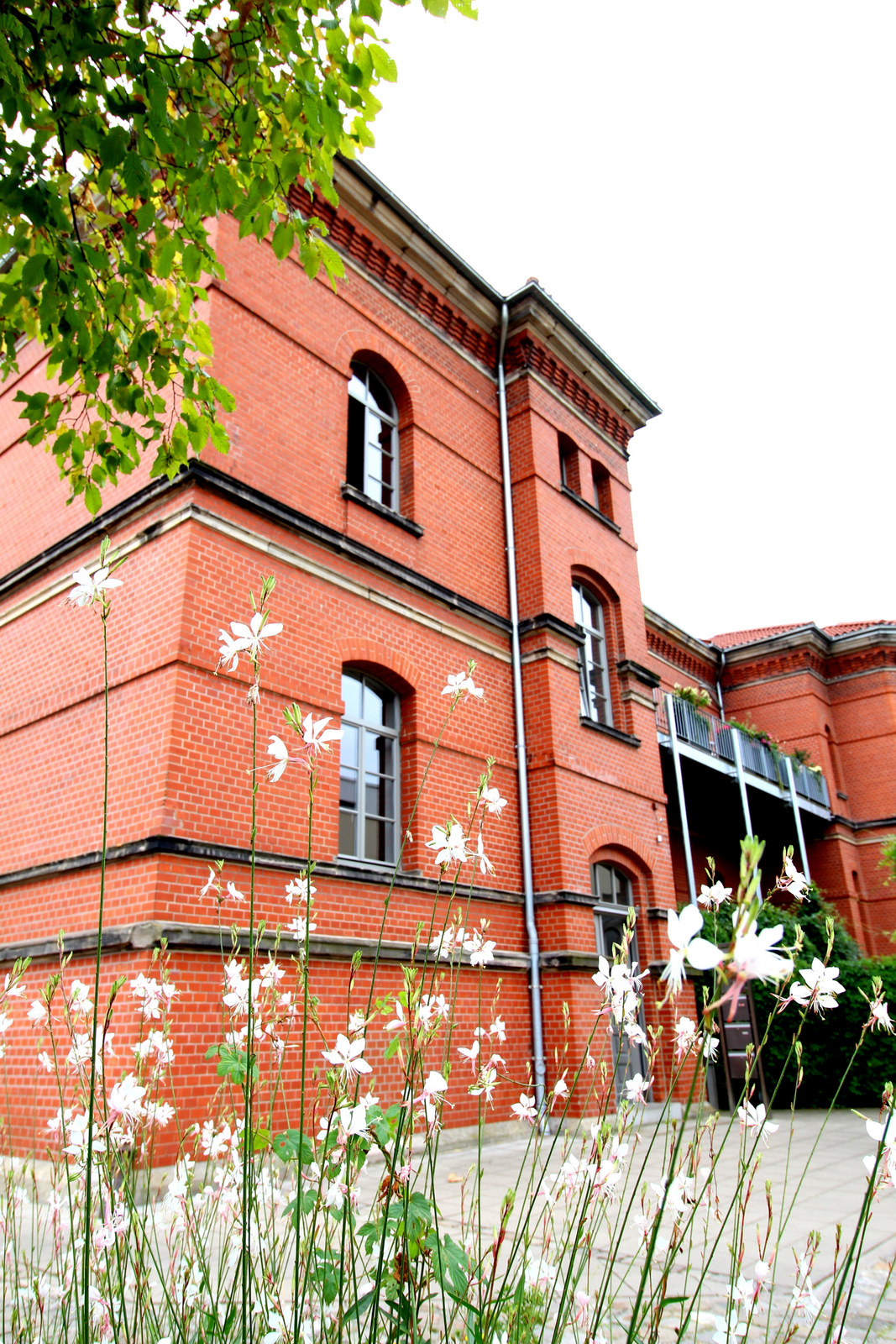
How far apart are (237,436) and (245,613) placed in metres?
1.60

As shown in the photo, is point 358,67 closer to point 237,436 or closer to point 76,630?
point 237,436

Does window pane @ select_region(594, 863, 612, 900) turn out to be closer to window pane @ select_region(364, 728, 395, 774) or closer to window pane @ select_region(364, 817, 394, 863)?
window pane @ select_region(364, 817, 394, 863)

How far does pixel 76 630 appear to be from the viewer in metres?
8.03

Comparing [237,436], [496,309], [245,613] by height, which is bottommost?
[245,613]

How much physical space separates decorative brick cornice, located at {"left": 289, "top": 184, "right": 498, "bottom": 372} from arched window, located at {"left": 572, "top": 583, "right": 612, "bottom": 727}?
334 cm

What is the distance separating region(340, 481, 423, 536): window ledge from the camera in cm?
870

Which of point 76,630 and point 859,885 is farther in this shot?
point 859,885

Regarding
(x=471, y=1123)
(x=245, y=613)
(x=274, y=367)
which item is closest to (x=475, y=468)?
(x=274, y=367)

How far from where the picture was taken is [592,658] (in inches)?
471

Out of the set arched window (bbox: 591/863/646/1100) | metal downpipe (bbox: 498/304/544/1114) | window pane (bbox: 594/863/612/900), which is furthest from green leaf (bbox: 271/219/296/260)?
window pane (bbox: 594/863/612/900)

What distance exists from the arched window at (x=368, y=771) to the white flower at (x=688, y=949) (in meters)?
6.84

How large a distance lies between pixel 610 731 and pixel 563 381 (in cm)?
507

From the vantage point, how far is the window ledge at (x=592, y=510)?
1191cm

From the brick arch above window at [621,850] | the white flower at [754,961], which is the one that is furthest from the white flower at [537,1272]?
the brick arch above window at [621,850]
